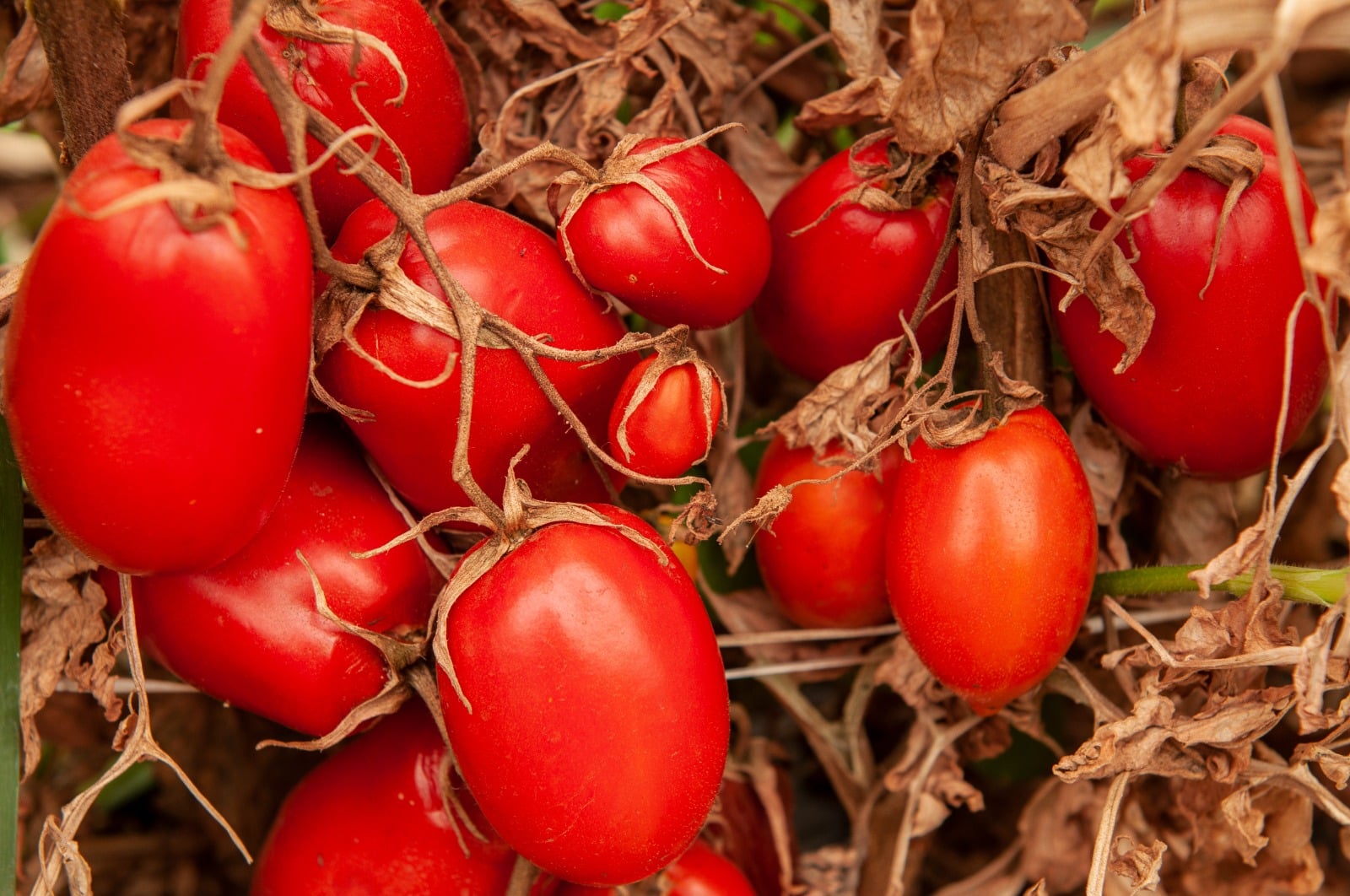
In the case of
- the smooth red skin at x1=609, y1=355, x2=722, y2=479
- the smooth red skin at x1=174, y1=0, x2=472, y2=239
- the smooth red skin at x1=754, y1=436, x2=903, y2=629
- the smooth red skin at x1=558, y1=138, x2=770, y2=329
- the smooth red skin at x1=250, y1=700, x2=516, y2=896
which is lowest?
the smooth red skin at x1=250, y1=700, x2=516, y2=896

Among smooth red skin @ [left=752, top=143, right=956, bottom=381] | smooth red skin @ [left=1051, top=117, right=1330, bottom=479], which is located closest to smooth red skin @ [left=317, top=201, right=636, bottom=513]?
Answer: smooth red skin @ [left=752, top=143, right=956, bottom=381]

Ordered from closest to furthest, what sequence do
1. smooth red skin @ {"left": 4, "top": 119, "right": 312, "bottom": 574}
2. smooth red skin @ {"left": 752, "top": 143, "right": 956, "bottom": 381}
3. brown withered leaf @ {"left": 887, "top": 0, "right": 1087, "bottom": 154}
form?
1. smooth red skin @ {"left": 4, "top": 119, "right": 312, "bottom": 574}
2. brown withered leaf @ {"left": 887, "top": 0, "right": 1087, "bottom": 154}
3. smooth red skin @ {"left": 752, "top": 143, "right": 956, "bottom": 381}

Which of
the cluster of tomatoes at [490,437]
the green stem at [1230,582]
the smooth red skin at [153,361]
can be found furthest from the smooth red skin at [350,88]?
the green stem at [1230,582]

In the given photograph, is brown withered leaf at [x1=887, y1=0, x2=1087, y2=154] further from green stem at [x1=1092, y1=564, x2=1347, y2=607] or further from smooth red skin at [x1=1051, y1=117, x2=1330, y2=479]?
green stem at [x1=1092, y1=564, x2=1347, y2=607]

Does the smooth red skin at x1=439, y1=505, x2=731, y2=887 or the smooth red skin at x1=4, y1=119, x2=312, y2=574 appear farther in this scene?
the smooth red skin at x1=439, y1=505, x2=731, y2=887

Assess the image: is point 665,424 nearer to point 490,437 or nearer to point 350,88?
point 490,437
